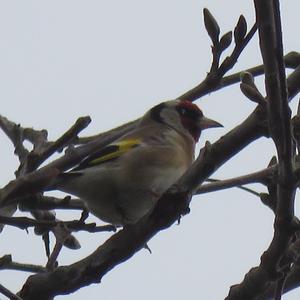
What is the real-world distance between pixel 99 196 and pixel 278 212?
5.52ft

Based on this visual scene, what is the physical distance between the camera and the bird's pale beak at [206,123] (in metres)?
4.71

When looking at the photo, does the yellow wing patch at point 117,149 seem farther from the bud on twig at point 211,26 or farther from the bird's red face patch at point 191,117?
the bud on twig at point 211,26

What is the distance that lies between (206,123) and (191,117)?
0.11m

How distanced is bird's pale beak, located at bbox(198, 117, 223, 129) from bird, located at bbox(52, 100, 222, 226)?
1.95ft

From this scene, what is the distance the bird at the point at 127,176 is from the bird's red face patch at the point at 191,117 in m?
0.59

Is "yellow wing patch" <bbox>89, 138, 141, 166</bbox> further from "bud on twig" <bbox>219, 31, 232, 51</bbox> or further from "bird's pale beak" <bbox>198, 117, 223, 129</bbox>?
"bud on twig" <bbox>219, 31, 232, 51</bbox>

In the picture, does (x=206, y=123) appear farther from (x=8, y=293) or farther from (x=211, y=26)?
(x=8, y=293)

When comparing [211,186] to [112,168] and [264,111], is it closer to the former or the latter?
[264,111]

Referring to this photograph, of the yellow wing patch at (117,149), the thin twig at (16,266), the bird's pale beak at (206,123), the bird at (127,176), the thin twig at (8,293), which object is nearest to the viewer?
the thin twig at (8,293)

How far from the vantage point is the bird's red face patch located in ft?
15.5

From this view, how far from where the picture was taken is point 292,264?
228 centimetres

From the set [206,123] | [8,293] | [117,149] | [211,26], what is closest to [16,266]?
[8,293]

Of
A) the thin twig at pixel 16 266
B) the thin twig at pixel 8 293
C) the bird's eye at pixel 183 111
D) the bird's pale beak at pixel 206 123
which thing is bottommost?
the thin twig at pixel 8 293

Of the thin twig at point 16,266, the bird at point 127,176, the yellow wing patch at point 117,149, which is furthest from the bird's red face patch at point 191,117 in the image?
the thin twig at point 16,266
